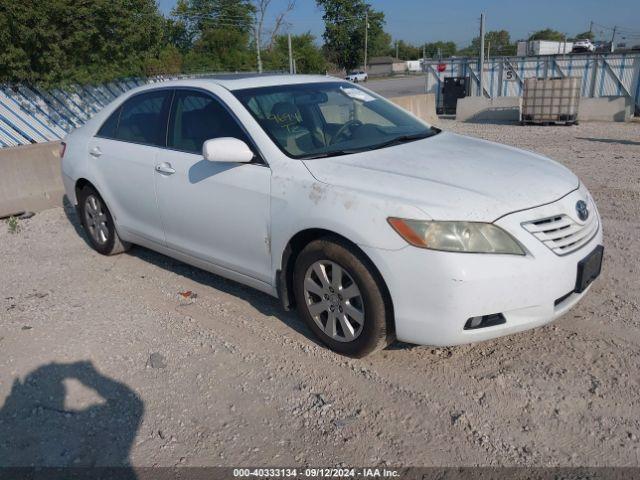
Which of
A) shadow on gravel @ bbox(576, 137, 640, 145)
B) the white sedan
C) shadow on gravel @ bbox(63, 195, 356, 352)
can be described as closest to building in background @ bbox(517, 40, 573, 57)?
shadow on gravel @ bbox(576, 137, 640, 145)

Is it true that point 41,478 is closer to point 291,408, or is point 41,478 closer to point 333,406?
point 291,408

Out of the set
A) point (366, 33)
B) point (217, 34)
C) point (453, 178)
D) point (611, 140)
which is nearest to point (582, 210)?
point (453, 178)

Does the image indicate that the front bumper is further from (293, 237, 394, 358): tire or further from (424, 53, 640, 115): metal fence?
(424, 53, 640, 115): metal fence

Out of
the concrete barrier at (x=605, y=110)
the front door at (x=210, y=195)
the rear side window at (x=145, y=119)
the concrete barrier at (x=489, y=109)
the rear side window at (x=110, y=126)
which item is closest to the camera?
the front door at (x=210, y=195)

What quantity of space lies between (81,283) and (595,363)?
4084 mm

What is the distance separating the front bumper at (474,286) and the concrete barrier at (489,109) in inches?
599

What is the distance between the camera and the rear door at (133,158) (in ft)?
14.4

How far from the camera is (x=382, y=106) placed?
4488 millimetres

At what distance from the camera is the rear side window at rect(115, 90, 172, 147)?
4383 millimetres

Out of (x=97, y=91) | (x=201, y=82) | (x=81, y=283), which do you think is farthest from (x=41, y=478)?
(x=97, y=91)

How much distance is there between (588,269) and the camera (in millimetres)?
3107

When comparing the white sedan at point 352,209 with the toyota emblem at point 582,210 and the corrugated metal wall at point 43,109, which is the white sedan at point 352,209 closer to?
the toyota emblem at point 582,210

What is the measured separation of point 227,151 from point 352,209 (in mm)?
970

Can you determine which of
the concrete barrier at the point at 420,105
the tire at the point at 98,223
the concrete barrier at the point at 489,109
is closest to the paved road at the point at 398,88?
the concrete barrier at the point at 489,109
